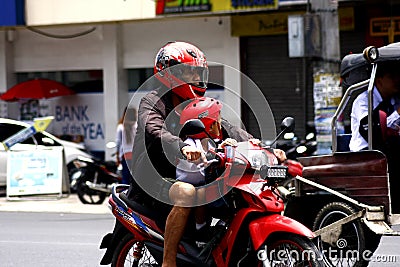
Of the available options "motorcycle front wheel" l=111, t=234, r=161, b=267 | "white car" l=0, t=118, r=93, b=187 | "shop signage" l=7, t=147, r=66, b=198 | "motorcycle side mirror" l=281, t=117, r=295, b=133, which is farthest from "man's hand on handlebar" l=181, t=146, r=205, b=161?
"white car" l=0, t=118, r=93, b=187

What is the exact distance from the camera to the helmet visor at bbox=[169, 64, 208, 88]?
19.4 feet

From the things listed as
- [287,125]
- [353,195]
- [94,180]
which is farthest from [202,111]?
[94,180]

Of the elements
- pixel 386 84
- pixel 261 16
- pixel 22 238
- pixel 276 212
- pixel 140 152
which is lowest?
pixel 22 238

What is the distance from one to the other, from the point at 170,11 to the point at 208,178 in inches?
480

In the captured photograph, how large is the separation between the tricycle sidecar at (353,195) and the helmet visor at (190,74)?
1612 millimetres

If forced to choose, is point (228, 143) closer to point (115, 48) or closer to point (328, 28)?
point (328, 28)

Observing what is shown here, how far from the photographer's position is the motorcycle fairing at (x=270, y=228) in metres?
5.40

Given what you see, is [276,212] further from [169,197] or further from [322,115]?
[322,115]

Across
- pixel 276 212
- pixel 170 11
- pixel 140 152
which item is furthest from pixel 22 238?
pixel 170 11

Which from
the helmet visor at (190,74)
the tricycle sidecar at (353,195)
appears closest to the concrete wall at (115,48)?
the tricycle sidecar at (353,195)

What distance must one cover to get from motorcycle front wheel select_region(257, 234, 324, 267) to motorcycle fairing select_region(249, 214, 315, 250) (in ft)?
0.16

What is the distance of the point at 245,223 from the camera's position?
18.5ft

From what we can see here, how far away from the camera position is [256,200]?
5535 millimetres

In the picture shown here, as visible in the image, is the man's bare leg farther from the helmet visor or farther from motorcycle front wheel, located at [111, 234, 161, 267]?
the helmet visor
